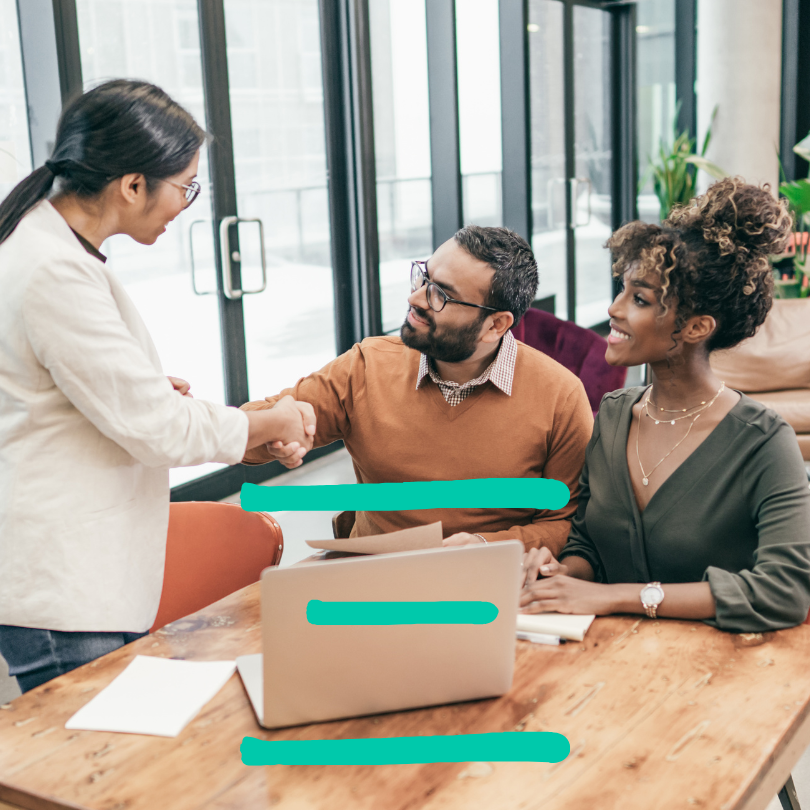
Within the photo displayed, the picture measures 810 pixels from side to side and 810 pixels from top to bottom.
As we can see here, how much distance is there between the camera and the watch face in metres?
1.42

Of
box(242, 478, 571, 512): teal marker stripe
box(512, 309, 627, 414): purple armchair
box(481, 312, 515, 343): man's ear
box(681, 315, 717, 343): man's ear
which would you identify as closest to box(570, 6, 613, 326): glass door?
box(512, 309, 627, 414): purple armchair

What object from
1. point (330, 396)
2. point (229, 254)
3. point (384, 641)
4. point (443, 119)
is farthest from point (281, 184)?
point (384, 641)

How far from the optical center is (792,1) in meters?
7.03

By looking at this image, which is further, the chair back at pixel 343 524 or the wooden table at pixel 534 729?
the chair back at pixel 343 524

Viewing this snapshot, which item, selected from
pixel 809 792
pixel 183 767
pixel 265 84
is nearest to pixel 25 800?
pixel 183 767

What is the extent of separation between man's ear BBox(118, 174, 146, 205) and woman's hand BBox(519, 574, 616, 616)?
893mm

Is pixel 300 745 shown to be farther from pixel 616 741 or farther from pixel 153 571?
pixel 153 571

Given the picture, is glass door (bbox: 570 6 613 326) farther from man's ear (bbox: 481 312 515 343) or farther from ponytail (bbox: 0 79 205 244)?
ponytail (bbox: 0 79 205 244)

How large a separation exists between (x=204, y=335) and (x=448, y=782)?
3.17m

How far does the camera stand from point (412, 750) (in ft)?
3.58

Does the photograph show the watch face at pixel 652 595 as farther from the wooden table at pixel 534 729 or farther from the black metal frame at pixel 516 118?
the black metal frame at pixel 516 118

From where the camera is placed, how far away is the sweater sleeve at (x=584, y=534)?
1694 millimetres

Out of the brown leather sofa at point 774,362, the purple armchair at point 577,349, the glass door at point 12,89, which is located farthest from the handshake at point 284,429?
the brown leather sofa at point 774,362

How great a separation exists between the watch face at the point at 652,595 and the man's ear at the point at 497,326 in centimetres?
71
